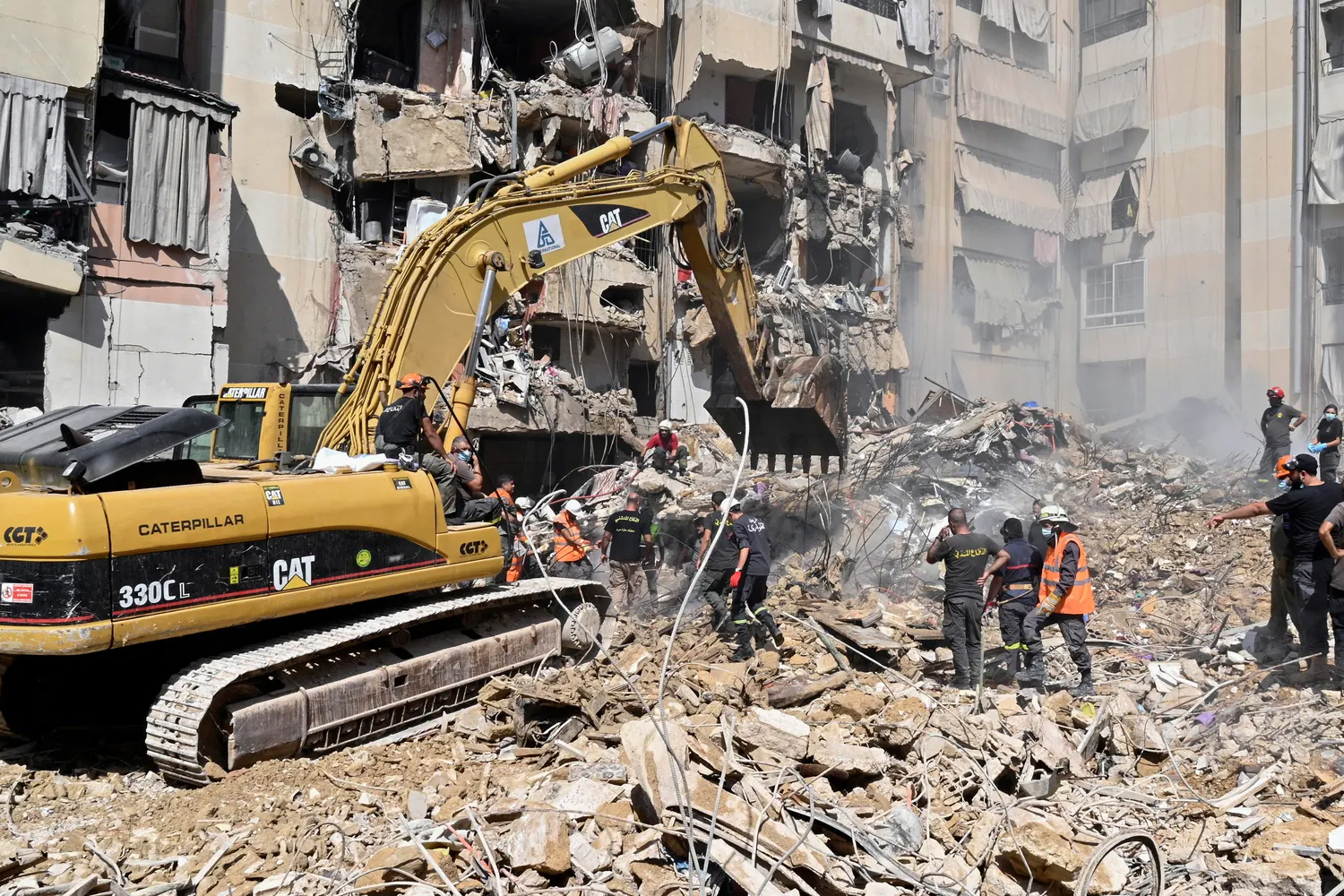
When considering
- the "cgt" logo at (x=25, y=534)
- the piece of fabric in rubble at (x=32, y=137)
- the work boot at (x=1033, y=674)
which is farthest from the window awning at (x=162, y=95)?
the work boot at (x=1033, y=674)

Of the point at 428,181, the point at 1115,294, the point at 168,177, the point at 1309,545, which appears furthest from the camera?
the point at 1115,294

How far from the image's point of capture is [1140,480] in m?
16.5

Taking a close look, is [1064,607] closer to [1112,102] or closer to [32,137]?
[32,137]

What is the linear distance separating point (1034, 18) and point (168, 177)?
2580cm

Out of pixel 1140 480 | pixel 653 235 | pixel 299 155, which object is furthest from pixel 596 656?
pixel 653 235

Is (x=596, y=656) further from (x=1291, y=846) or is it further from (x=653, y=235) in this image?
(x=653, y=235)

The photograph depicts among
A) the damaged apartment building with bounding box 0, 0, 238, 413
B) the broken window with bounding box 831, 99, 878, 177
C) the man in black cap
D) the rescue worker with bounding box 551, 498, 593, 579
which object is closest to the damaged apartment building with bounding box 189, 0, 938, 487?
the broken window with bounding box 831, 99, 878, 177

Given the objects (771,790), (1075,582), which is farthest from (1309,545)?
(771,790)

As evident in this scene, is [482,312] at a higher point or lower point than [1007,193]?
lower

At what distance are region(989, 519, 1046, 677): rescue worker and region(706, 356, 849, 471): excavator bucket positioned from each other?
3.08 metres

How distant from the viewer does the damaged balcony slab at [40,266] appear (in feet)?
47.5

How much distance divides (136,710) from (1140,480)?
14.8m

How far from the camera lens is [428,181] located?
64.5 feet

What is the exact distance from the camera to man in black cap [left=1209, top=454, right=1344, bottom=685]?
784cm
